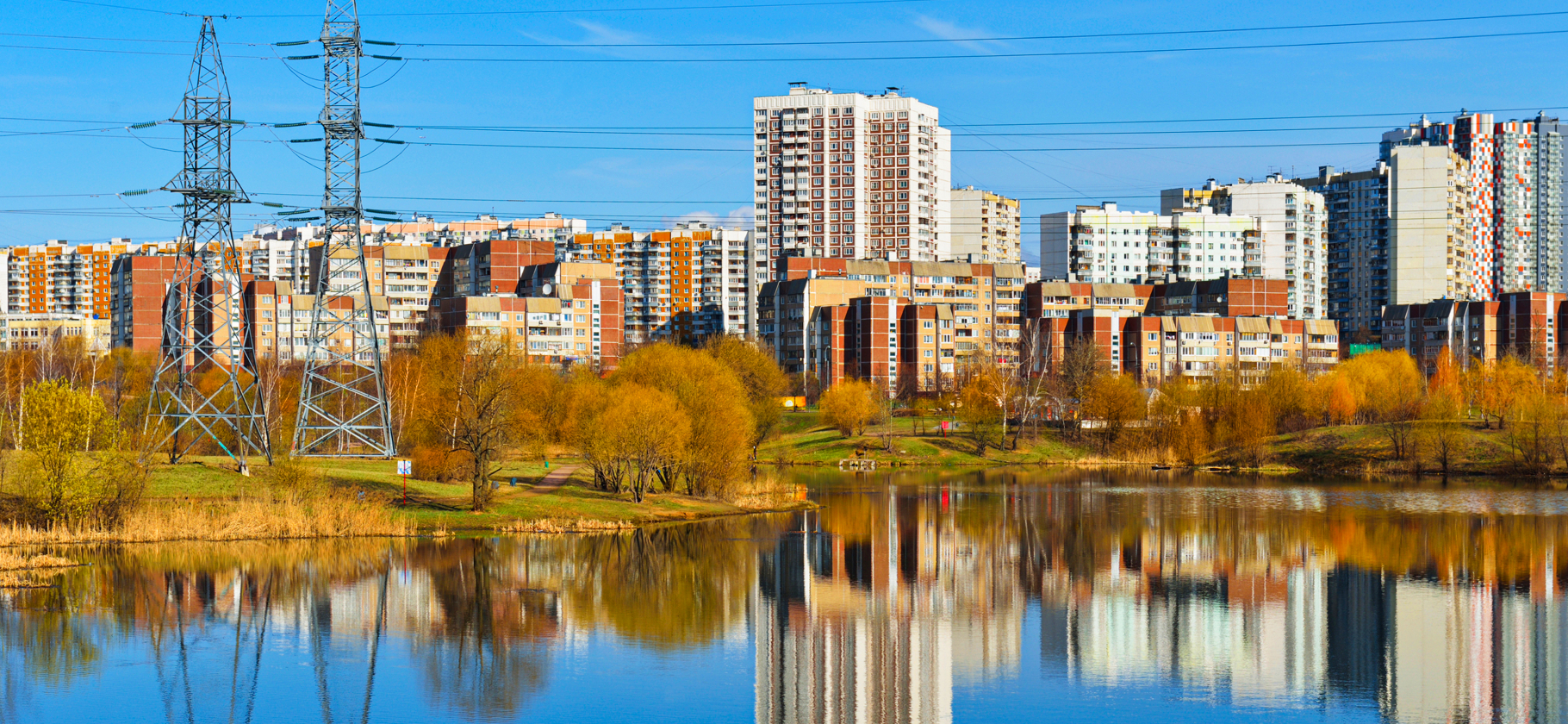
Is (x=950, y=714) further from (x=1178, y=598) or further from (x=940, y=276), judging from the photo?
(x=940, y=276)

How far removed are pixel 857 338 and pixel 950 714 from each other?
112 m

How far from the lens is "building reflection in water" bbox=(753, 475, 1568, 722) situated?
26938 mm

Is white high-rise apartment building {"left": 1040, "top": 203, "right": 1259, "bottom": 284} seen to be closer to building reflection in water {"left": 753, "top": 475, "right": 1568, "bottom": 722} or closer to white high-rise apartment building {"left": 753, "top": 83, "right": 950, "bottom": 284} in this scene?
white high-rise apartment building {"left": 753, "top": 83, "right": 950, "bottom": 284}

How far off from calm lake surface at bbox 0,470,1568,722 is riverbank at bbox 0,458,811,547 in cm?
145

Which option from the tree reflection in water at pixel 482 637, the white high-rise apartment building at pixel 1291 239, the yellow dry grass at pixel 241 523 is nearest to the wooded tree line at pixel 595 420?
the yellow dry grass at pixel 241 523

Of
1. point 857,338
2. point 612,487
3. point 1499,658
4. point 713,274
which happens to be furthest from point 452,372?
point 713,274

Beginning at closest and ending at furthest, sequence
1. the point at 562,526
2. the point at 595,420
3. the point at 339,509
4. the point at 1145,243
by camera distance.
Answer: the point at 339,509 < the point at 562,526 < the point at 595,420 < the point at 1145,243

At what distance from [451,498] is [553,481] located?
31.9 ft

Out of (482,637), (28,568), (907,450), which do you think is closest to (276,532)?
(28,568)

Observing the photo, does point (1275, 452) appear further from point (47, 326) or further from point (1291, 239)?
point (47, 326)

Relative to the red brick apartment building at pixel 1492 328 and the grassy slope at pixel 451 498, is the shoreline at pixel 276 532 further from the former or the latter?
the red brick apartment building at pixel 1492 328

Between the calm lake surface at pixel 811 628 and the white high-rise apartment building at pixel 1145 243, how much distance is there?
131 meters

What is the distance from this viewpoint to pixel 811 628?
3312 centimetres

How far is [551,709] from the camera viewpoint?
25.0m
